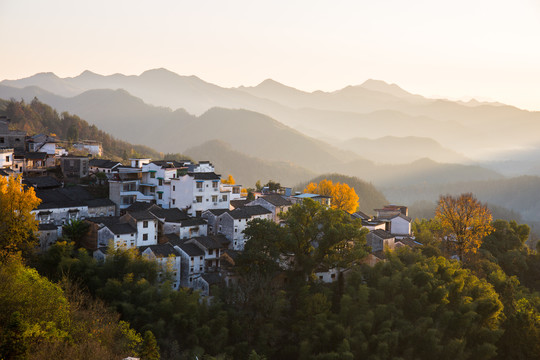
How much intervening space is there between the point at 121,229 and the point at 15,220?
4.97m

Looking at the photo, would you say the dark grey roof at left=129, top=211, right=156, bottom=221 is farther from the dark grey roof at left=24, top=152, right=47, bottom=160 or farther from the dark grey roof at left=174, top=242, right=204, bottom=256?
the dark grey roof at left=24, top=152, right=47, bottom=160

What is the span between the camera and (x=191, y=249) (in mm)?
27219

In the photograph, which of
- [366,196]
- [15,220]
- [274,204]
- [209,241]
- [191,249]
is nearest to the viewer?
[15,220]

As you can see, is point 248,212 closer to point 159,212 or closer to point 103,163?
point 159,212

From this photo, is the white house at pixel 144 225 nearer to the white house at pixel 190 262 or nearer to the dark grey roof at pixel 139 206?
the white house at pixel 190 262

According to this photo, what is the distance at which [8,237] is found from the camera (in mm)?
23828

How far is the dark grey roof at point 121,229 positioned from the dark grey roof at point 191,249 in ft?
8.49

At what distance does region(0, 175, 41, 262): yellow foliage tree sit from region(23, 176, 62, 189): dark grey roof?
6808 mm

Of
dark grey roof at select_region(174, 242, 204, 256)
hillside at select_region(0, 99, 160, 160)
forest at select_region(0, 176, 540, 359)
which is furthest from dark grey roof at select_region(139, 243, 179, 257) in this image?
hillside at select_region(0, 99, 160, 160)

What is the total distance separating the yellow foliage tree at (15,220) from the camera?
23922 mm

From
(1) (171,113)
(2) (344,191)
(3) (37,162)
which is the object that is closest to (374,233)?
(2) (344,191)

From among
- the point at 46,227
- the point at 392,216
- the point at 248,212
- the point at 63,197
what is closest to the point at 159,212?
the point at 248,212

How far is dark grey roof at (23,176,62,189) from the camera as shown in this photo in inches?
1252

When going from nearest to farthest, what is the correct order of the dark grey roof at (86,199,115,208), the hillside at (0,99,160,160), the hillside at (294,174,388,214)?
the dark grey roof at (86,199,115,208) < the hillside at (0,99,160,160) < the hillside at (294,174,388,214)
